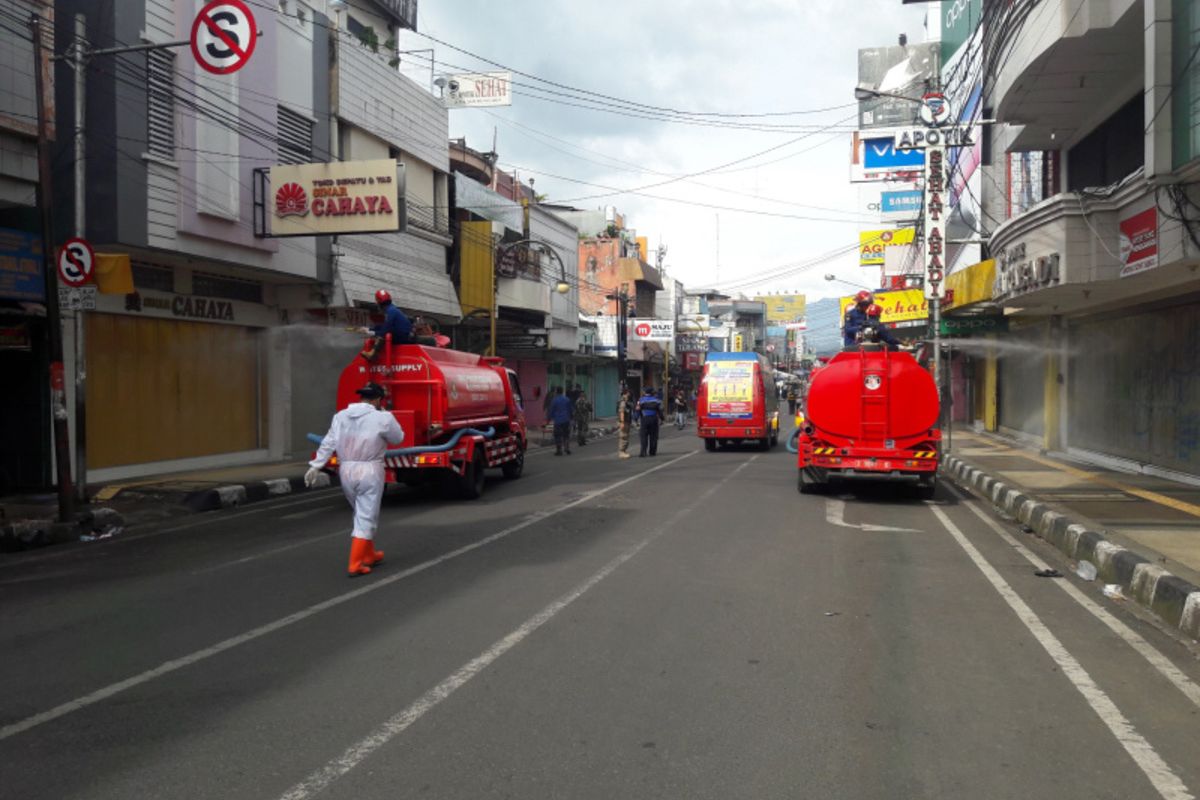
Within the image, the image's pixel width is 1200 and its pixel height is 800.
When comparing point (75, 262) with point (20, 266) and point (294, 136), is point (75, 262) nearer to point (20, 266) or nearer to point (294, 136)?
point (20, 266)

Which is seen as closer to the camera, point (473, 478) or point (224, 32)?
point (224, 32)

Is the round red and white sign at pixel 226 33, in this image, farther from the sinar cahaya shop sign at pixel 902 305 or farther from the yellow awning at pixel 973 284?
the sinar cahaya shop sign at pixel 902 305

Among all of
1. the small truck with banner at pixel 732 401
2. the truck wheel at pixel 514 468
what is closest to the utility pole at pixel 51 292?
the truck wheel at pixel 514 468

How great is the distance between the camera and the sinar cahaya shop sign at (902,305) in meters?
34.9

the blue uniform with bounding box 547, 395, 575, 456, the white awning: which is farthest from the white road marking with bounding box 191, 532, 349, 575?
the blue uniform with bounding box 547, 395, 575, 456

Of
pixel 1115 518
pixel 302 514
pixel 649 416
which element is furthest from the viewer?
pixel 649 416

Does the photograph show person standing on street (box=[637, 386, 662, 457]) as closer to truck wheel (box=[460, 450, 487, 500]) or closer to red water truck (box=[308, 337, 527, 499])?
red water truck (box=[308, 337, 527, 499])

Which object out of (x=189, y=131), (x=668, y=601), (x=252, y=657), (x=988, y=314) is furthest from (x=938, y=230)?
(x=252, y=657)

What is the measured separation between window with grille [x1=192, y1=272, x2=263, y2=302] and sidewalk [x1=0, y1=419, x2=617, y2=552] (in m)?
3.59

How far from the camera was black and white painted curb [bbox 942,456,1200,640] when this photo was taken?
272 inches

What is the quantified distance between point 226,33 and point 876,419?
1085cm

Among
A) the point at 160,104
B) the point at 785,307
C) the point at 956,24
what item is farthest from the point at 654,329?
the point at 785,307

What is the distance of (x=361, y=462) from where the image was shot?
8336 millimetres

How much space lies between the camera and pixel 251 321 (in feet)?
64.9
